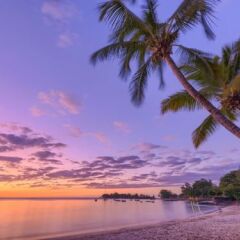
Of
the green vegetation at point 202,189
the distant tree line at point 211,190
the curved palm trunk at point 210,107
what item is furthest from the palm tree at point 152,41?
the green vegetation at point 202,189

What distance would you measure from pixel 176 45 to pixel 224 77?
2.52 metres

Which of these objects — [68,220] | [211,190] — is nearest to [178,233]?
[68,220]

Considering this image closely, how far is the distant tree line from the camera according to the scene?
7332 centimetres

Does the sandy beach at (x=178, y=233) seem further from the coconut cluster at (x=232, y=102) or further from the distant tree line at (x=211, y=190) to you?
the distant tree line at (x=211, y=190)

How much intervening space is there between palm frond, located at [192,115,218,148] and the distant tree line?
→ 58860 mm

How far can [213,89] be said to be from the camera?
45.4 ft

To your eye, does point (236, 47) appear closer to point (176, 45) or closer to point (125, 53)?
point (176, 45)

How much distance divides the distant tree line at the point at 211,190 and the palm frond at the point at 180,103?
59803 mm

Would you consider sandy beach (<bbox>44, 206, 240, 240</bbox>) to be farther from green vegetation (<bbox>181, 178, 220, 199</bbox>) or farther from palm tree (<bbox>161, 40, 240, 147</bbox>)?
green vegetation (<bbox>181, 178, 220, 199</bbox>)

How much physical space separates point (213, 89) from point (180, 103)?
6.34 ft

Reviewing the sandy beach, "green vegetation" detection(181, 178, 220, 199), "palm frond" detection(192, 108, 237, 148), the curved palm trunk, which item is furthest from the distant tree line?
the curved palm trunk

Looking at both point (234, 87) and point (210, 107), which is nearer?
point (234, 87)

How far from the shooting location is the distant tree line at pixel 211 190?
241 feet

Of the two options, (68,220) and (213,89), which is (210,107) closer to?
(213,89)
